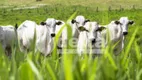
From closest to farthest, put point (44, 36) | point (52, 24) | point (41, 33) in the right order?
1. point (44, 36)
2. point (41, 33)
3. point (52, 24)

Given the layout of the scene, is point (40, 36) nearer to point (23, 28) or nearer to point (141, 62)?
point (23, 28)

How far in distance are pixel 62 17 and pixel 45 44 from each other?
124ft

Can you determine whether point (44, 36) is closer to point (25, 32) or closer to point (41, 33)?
point (41, 33)

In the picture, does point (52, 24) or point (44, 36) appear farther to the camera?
point (52, 24)

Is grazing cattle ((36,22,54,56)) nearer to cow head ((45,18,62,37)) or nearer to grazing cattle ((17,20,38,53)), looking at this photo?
cow head ((45,18,62,37))

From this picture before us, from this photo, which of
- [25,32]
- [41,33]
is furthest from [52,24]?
[25,32]

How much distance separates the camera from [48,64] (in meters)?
1.25

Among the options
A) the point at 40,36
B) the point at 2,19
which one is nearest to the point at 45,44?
the point at 40,36

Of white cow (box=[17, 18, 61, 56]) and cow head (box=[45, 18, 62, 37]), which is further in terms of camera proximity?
cow head (box=[45, 18, 62, 37])

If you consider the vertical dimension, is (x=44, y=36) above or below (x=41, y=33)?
below

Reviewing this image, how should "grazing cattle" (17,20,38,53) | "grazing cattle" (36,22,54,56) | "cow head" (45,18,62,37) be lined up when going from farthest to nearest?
"cow head" (45,18,62,37), "grazing cattle" (36,22,54,56), "grazing cattle" (17,20,38,53)

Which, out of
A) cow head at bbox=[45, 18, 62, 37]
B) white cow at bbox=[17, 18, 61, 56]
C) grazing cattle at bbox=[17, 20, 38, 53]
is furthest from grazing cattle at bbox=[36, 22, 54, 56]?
grazing cattle at bbox=[17, 20, 38, 53]

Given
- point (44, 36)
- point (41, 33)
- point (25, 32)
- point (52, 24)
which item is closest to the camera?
point (25, 32)

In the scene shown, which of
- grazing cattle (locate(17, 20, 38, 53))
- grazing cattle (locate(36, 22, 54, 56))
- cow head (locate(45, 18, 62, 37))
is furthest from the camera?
cow head (locate(45, 18, 62, 37))
